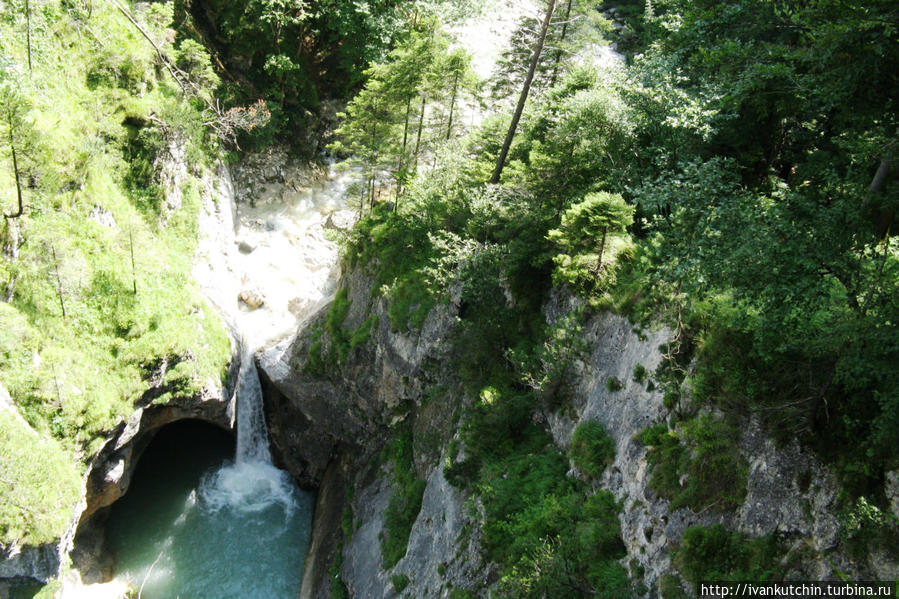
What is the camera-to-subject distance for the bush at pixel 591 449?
11602mm

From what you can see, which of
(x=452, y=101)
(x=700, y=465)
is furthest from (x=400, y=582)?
(x=452, y=101)

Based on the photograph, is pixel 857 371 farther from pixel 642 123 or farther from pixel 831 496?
pixel 642 123

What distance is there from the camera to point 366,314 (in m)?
23.4

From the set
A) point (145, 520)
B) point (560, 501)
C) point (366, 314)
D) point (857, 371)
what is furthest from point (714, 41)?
point (145, 520)

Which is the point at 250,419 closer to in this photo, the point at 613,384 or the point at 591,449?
the point at 591,449

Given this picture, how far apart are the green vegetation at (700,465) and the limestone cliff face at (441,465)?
167mm

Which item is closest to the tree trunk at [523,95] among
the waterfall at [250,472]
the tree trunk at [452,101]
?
the tree trunk at [452,101]

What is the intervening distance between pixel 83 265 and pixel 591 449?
707 inches

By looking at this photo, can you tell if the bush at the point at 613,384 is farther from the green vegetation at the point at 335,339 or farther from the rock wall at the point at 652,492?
the green vegetation at the point at 335,339

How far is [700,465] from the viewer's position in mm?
9031

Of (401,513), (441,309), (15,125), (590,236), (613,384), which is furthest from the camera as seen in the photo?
(441,309)

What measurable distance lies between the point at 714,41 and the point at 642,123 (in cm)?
258

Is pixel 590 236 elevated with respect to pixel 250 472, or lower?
elevated

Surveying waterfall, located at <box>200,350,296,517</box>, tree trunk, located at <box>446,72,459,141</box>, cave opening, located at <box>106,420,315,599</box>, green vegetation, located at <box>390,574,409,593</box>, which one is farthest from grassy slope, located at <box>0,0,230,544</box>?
tree trunk, located at <box>446,72,459,141</box>
